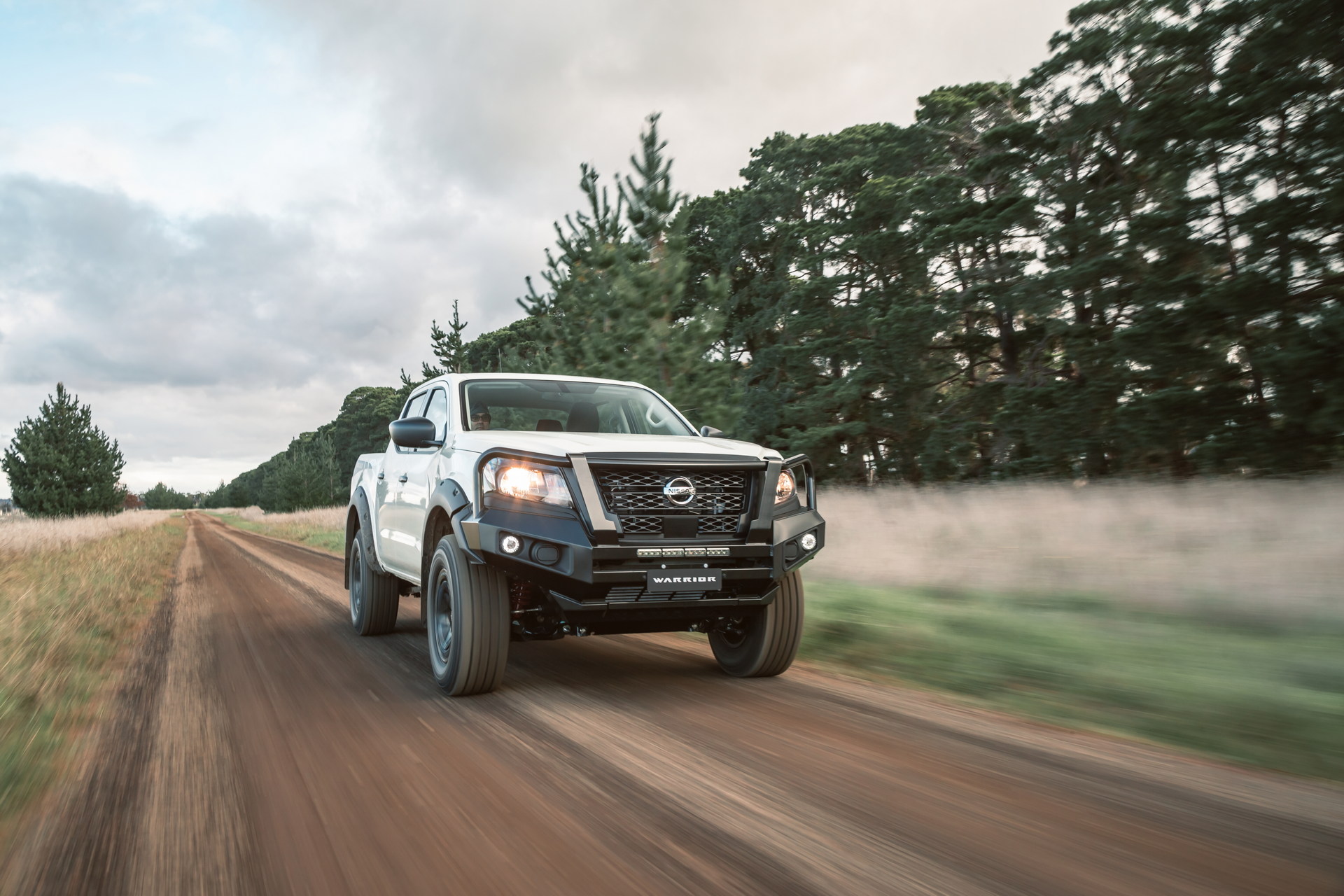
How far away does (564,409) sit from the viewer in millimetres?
6641

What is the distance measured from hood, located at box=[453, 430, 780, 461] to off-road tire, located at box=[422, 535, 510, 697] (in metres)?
0.68

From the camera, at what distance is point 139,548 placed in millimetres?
22891

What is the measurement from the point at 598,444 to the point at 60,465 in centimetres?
5323

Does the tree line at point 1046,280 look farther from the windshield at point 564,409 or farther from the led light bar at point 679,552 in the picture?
the led light bar at point 679,552

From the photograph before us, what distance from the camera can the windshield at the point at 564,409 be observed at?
6426mm

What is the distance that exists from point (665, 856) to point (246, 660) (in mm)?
5096

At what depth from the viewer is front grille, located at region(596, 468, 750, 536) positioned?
190 inches

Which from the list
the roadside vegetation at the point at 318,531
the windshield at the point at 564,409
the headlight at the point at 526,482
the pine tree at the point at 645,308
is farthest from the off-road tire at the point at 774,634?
the roadside vegetation at the point at 318,531

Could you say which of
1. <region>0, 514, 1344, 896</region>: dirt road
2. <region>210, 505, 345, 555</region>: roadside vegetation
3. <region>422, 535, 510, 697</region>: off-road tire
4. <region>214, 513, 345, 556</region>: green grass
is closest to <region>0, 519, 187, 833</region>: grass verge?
<region>0, 514, 1344, 896</region>: dirt road

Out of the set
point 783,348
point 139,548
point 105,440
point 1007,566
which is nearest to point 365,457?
point 1007,566

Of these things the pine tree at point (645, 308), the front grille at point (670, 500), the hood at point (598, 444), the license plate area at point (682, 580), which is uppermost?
the pine tree at point (645, 308)

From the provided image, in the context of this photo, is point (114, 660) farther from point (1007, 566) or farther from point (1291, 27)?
point (1291, 27)

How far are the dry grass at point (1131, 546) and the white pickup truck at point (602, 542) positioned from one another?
370 cm

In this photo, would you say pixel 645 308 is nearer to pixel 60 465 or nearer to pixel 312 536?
pixel 312 536
